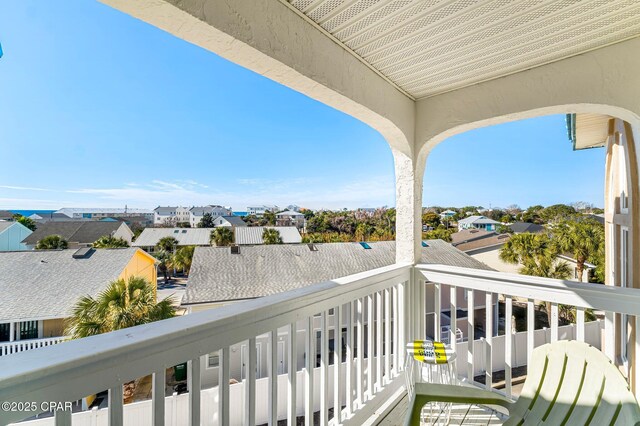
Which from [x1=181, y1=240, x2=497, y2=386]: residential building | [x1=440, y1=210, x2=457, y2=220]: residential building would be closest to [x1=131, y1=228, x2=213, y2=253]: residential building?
[x1=181, y1=240, x2=497, y2=386]: residential building

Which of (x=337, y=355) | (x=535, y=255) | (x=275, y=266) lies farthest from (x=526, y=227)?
(x=275, y=266)

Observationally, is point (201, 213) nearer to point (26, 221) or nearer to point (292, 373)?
point (26, 221)

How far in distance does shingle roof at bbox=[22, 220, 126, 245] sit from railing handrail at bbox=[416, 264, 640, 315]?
2716 millimetres

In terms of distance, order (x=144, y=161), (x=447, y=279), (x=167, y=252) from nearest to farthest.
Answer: (x=447, y=279) → (x=167, y=252) → (x=144, y=161)

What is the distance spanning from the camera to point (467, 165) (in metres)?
8.83

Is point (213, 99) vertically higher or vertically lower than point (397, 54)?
higher

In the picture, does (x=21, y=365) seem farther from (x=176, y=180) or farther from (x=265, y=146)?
(x=265, y=146)

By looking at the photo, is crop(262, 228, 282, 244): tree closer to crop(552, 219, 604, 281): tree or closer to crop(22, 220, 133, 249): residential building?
crop(22, 220, 133, 249): residential building

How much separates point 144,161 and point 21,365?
6571 mm

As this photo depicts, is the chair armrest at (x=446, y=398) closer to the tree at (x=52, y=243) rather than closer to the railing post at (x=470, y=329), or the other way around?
the railing post at (x=470, y=329)

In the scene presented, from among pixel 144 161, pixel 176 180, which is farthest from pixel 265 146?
pixel 144 161

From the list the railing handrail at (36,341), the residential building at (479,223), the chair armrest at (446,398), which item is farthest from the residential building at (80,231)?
the residential building at (479,223)

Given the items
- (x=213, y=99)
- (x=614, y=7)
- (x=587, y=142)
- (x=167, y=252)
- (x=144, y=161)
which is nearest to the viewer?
(x=614, y=7)

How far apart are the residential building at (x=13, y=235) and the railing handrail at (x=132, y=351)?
47.3 inches
